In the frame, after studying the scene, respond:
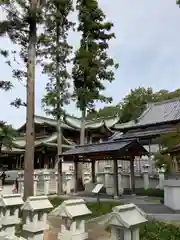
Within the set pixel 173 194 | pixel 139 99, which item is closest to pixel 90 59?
pixel 173 194

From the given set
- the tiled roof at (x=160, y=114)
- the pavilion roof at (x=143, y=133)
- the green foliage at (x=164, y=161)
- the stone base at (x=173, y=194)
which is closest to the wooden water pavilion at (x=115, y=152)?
the green foliage at (x=164, y=161)

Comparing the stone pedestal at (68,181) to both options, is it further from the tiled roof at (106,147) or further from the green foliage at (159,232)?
the green foliage at (159,232)

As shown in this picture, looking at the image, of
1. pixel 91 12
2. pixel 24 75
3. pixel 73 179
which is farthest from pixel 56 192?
pixel 91 12

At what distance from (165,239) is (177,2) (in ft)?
23.1

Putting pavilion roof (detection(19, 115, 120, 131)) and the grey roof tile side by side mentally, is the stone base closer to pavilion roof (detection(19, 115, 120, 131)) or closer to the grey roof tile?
the grey roof tile

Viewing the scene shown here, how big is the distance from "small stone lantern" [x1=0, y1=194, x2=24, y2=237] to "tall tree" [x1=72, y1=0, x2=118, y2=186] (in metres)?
15.5

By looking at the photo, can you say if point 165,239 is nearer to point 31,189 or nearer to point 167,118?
point 31,189

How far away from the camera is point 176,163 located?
13242 mm

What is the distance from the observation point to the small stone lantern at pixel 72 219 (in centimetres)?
387

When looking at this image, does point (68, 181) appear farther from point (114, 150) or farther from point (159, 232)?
point (159, 232)

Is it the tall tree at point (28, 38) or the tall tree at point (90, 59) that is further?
the tall tree at point (90, 59)

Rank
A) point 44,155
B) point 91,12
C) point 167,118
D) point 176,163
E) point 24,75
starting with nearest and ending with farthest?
1. point 24,75
2. point 176,163
3. point 91,12
4. point 167,118
5. point 44,155

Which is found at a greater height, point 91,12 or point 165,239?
point 91,12

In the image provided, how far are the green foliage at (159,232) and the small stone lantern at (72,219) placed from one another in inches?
124
